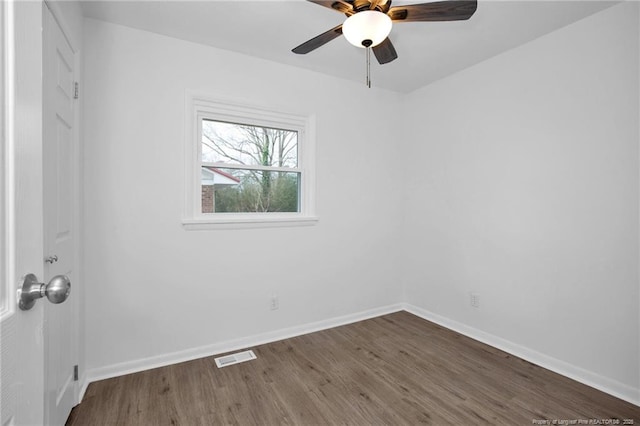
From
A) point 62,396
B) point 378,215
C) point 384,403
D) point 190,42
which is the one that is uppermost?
point 190,42

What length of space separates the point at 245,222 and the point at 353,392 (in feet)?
5.13

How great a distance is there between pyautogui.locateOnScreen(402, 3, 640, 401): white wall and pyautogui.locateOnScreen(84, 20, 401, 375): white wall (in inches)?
35.8

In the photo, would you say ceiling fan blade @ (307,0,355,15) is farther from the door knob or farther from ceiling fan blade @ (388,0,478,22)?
the door knob

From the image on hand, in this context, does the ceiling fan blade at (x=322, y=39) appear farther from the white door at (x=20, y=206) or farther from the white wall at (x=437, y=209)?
the white door at (x=20, y=206)

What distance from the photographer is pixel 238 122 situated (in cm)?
288

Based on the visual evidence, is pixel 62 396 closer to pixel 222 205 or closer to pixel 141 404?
pixel 141 404

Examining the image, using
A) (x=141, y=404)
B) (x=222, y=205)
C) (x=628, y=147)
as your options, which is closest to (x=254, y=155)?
(x=222, y=205)

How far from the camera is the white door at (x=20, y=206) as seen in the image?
0.60m

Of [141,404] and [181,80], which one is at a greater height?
[181,80]

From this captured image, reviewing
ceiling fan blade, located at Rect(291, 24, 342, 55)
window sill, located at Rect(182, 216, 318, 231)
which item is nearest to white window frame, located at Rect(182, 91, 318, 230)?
window sill, located at Rect(182, 216, 318, 231)

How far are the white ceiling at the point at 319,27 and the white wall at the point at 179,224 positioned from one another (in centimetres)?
14

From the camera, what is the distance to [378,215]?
11.9 ft

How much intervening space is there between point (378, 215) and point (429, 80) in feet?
4.98

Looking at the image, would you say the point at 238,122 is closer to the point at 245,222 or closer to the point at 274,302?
the point at 245,222
